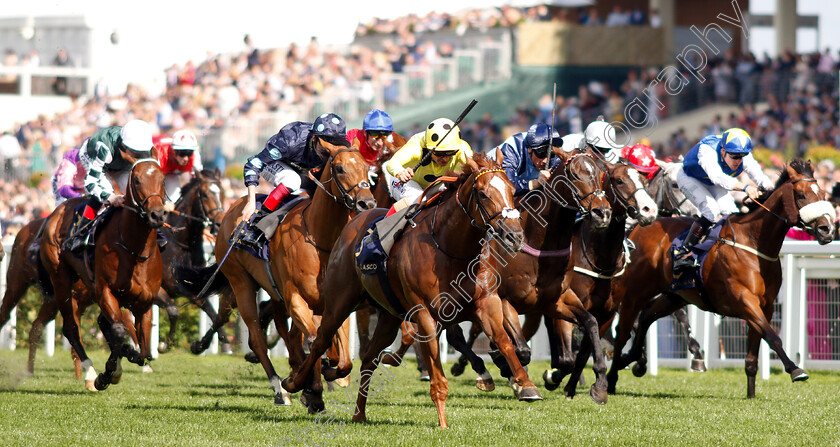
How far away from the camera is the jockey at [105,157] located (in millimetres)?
8844

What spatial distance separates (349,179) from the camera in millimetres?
7441

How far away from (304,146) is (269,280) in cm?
99

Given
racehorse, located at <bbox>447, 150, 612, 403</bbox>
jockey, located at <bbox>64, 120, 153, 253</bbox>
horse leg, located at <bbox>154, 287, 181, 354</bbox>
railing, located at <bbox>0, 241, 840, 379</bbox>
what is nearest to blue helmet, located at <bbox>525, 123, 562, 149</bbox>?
racehorse, located at <bbox>447, 150, 612, 403</bbox>

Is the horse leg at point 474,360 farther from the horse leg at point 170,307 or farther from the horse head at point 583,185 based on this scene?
the horse leg at point 170,307

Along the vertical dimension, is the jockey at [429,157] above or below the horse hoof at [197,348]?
above

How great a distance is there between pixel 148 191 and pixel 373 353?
2.34m

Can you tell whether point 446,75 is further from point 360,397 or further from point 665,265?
point 360,397

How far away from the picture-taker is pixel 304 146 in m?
8.48

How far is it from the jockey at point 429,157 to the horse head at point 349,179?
0.19 m

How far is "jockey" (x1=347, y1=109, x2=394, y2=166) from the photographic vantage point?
27.4ft

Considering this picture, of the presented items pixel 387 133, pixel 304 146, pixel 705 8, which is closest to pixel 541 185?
pixel 387 133

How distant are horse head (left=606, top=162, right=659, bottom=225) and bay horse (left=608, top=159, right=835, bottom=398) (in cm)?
120

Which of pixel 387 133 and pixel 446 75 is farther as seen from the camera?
pixel 446 75

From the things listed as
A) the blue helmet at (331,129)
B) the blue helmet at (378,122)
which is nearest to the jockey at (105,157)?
the blue helmet at (331,129)
